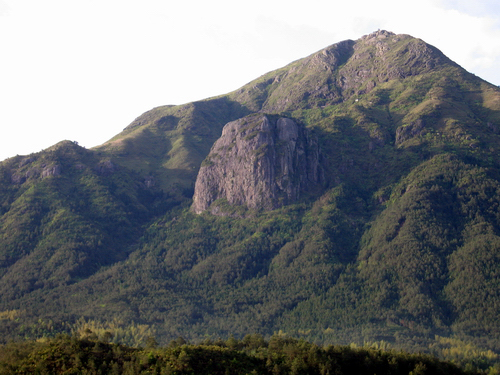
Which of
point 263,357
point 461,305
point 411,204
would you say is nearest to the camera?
point 263,357

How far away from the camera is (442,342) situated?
447 feet

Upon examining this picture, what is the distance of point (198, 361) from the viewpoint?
3120 inches

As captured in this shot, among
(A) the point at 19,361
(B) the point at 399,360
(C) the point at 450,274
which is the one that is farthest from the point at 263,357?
(C) the point at 450,274

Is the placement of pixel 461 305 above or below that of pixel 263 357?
below

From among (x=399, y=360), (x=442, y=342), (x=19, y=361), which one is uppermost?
(x=19, y=361)

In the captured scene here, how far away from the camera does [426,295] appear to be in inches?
6137

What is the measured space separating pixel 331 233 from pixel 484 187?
56255 millimetres

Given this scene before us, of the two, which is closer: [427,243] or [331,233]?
[427,243]

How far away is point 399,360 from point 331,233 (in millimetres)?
109784

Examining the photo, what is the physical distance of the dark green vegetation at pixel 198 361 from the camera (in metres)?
76.8

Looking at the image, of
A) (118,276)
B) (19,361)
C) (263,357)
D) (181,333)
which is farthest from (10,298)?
(263,357)

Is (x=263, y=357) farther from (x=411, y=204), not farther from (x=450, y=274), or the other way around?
(x=411, y=204)

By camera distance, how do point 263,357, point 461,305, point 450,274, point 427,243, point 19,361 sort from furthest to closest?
point 427,243 < point 450,274 < point 461,305 < point 263,357 < point 19,361

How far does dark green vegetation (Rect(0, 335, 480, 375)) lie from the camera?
7681 centimetres
